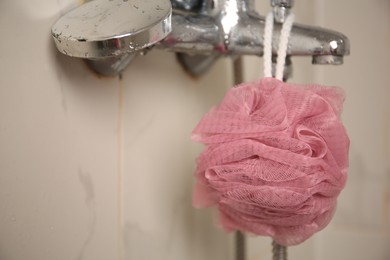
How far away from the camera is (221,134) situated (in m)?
0.25

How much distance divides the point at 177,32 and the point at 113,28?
2.8 inches

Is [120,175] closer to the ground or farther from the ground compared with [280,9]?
closer to the ground

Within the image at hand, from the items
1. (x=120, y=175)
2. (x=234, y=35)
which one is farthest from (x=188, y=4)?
(x=120, y=175)

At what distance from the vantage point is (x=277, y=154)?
0.23m

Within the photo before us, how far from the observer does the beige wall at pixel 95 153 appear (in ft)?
0.74

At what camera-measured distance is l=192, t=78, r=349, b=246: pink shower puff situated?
0.23m

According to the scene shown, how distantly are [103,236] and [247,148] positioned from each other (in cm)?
13

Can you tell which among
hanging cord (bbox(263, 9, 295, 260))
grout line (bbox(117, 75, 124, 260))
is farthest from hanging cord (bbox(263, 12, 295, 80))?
grout line (bbox(117, 75, 124, 260))

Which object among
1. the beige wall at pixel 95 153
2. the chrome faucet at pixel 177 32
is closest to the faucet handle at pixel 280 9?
the chrome faucet at pixel 177 32

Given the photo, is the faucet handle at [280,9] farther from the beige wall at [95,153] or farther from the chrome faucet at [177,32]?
the beige wall at [95,153]

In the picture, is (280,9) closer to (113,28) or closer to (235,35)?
(235,35)

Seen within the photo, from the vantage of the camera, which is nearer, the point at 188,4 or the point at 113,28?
the point at 113,28

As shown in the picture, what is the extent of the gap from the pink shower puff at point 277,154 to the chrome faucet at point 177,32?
0.04 metres

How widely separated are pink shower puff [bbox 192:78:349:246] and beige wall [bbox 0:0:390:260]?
7 cm
